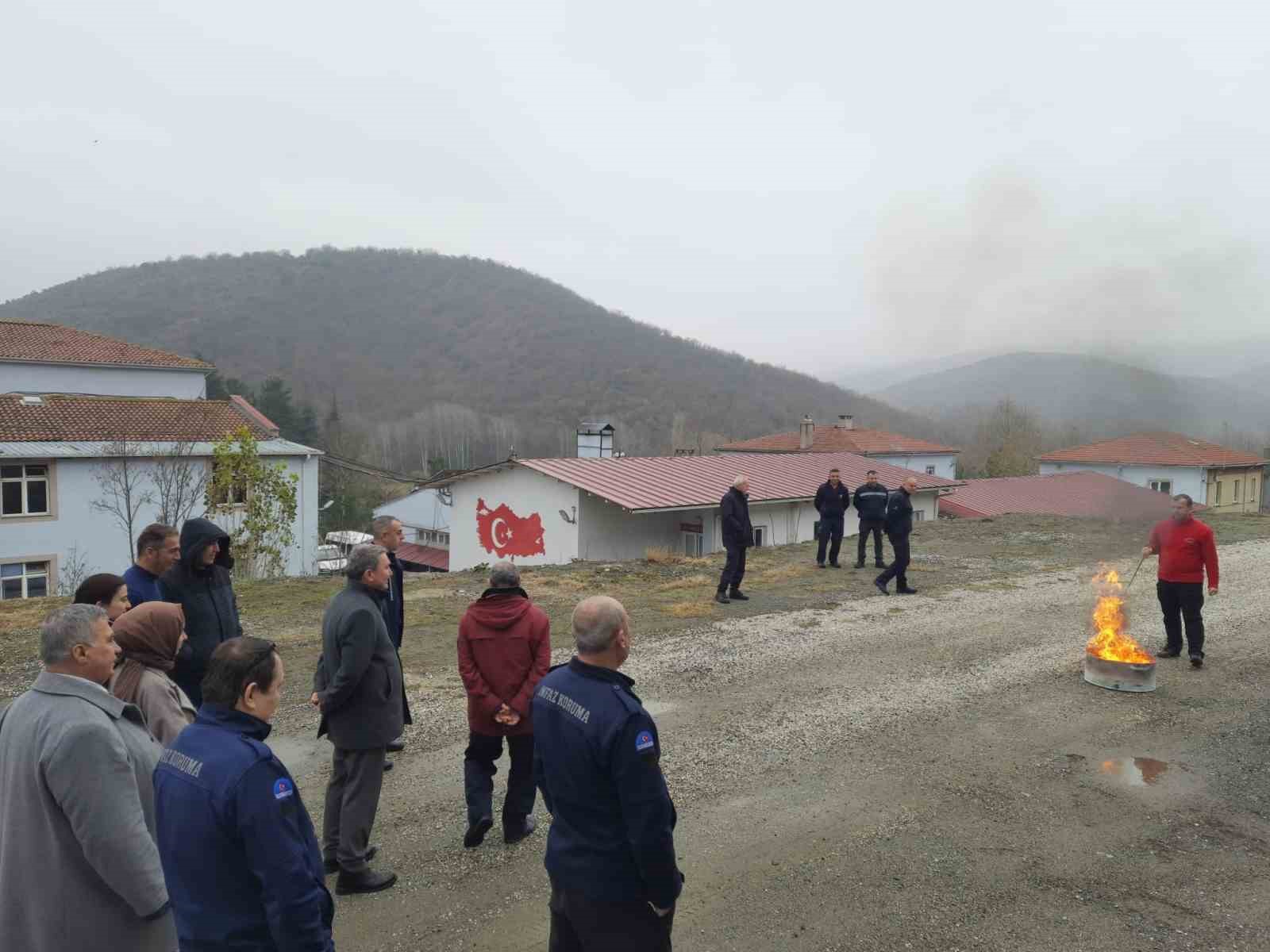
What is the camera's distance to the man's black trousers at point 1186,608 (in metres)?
8.53

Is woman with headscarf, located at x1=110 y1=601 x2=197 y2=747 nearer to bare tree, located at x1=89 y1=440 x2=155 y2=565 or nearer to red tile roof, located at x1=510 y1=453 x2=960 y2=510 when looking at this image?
red tile roof, located at x1=510 y1=453 x2=960 y2=510

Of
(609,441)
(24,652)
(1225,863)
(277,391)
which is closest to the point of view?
(1225,863)

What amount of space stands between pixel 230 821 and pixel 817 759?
479 cm

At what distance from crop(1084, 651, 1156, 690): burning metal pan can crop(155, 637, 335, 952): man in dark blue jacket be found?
25.9 feet

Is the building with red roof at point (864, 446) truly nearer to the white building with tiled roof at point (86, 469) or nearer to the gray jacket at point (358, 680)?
the white building with tiled roof at point (86, 469)

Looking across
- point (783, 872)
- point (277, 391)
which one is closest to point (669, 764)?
point (783, 872)

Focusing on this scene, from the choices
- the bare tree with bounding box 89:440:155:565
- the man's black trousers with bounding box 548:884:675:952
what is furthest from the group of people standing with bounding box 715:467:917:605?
the bare tree with bounding box 89:440:155:565

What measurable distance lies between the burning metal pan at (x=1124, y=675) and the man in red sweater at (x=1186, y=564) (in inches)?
44.0

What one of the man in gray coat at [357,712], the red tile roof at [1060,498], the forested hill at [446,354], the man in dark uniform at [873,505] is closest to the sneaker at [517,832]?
the man in gray coat at [357,712]

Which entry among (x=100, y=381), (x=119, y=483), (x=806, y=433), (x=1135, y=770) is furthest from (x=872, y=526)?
(x=100, y=381)

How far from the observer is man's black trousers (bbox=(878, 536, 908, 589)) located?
12406 mm

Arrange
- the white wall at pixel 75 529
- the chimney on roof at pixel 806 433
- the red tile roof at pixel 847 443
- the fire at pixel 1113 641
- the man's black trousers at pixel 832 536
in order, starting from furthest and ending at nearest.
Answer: the red tile roof at pixel 847 443 → the chimney on roof at pixel 806 433 → the white wall at pixel 75 529 → the man's black trousers at pixel 832 536 → the fire at pixel 1113 641

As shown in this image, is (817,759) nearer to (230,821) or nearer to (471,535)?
(230,821)

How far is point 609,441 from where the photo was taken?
35.0 meters
